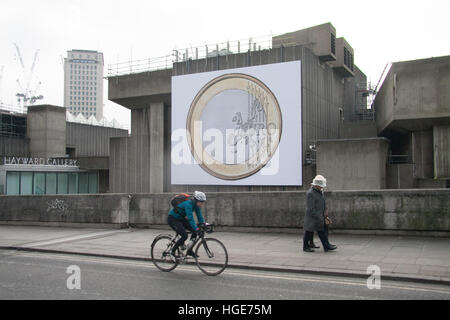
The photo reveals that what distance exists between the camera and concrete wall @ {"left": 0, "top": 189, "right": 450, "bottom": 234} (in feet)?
38.8

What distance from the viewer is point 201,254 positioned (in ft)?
28.1

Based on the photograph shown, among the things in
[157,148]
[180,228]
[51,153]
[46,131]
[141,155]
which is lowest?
[180,228]

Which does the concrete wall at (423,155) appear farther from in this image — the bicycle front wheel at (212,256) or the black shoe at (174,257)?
the black shoe at (174,257)

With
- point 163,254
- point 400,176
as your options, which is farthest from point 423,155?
point 163,254

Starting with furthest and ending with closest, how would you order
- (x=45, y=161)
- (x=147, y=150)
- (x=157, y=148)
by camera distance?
(x=45, y=161) < (x=147, y=150) < (x=157, y=148)

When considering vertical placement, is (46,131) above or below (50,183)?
above

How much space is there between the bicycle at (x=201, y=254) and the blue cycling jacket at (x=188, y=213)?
0.19 metres

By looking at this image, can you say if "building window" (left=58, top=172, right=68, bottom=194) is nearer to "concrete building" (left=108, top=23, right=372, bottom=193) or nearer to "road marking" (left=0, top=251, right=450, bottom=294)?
"concrete building" (left=108, top=23, right=372, bottom=193)

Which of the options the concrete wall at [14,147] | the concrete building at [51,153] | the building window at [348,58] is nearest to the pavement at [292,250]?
the building window at [348,58]

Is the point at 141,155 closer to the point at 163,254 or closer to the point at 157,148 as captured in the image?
the point at 157,148

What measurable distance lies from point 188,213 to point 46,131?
5257 centimetres

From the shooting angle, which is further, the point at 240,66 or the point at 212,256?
the point at 240,66

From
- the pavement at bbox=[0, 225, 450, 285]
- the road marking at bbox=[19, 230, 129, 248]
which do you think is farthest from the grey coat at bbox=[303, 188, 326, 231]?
the road marking at bbox=[19, 230, 129, 248]

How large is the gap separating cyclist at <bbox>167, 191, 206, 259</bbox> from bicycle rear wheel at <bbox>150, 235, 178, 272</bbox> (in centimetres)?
14
